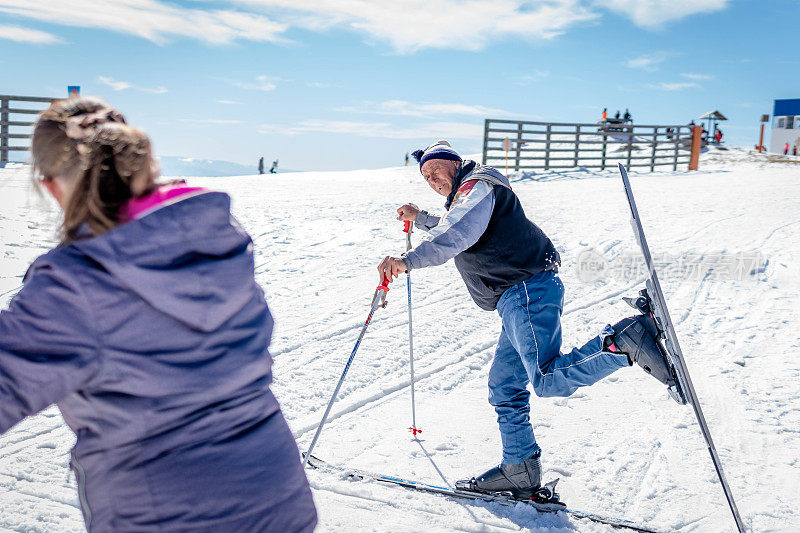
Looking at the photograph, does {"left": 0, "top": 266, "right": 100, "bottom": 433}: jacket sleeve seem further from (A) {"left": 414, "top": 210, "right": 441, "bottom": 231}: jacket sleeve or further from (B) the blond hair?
(A) {"left": 414, "top": 210, "right": 441, "bottom": 231}: jacket sleeve

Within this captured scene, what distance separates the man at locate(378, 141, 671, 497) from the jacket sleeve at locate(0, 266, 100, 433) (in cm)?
194

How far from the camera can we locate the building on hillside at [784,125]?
4338cm

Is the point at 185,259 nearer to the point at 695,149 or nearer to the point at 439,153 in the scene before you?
the point at 439,153

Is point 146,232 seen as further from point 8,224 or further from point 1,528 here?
point 8,224

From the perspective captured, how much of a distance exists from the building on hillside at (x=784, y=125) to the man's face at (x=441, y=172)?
48.0 meters

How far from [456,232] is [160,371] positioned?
1.97m

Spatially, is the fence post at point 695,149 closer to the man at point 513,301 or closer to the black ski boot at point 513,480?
the man at point 513,301

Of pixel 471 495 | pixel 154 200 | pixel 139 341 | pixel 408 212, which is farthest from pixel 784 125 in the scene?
pixel 139 341

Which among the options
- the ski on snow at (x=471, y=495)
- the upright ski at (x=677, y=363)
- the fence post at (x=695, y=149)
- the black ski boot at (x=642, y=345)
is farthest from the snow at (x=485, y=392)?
the fence post at (x=695, y=149)

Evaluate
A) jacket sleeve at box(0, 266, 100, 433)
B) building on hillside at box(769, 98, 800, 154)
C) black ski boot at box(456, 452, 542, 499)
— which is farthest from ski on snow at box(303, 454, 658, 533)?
building on hillside at box(769, 98, 800, 154)

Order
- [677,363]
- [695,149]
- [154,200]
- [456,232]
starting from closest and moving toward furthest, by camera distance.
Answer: [154,200], [677,363], [456,232], [695,149]

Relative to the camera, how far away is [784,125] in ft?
150

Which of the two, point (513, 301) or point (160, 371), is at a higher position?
point (160, 371)

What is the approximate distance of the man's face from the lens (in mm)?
3311
